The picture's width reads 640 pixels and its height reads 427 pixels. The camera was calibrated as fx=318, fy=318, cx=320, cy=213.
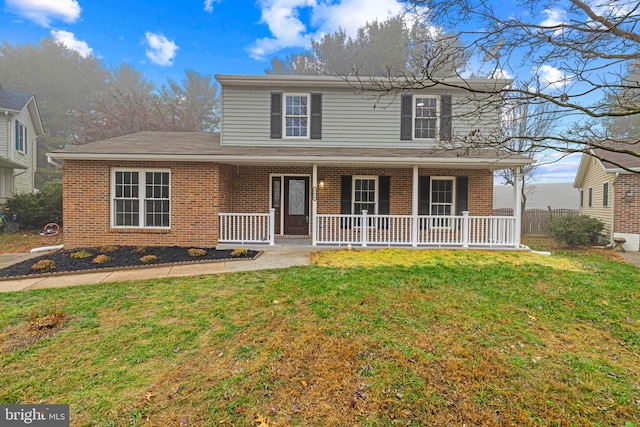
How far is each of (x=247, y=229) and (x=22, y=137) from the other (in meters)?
16.3

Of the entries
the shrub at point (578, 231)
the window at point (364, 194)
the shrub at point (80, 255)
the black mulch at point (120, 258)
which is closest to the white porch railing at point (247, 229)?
the black mulch at point (120, 258)

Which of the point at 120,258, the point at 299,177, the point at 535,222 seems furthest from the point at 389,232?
the point at 535,222

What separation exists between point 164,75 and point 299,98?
27772 millimetres

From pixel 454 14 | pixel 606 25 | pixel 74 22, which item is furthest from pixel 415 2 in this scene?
pixel 74 22

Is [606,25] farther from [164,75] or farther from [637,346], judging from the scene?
[164,75]

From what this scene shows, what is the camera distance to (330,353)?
3.28 meters

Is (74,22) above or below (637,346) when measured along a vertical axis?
above

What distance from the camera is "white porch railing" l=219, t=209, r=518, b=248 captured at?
8969 millimetres

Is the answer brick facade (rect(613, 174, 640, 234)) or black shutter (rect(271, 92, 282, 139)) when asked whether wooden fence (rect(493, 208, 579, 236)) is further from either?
black shutter (rect(271, 92, 282, 139))

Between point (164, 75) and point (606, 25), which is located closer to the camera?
point (606, 25)

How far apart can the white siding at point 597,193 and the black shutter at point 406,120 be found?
7.94 m

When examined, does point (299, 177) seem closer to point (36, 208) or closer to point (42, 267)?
point (42, 267)

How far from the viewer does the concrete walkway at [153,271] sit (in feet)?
18.9

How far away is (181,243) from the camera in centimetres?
888
